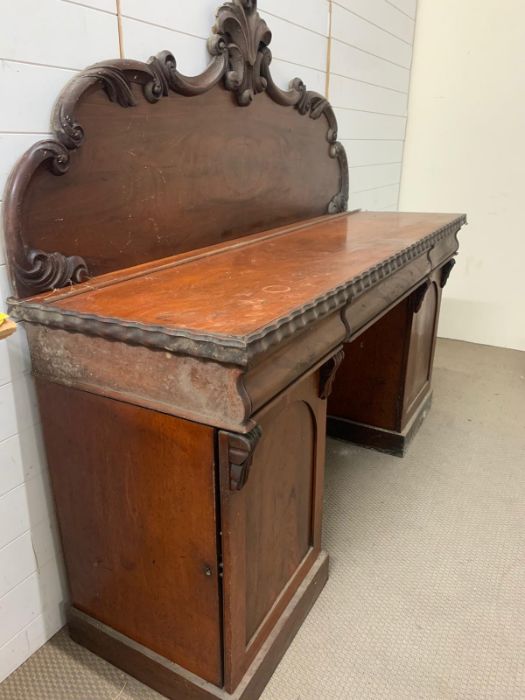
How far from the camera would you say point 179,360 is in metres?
0.97

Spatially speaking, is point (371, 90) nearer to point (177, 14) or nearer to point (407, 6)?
point (407, 6)

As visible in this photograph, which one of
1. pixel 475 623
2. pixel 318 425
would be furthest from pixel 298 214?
pixel 475 623

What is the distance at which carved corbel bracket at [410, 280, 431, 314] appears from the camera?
215 cm

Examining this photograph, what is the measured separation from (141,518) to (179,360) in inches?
17.1

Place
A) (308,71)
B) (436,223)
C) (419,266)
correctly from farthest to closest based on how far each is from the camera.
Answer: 1. (308,71)
2. (436,223)
3. (419,266)

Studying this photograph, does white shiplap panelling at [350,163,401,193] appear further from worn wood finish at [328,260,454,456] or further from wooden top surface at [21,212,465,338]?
wooden top surface at [21,212,465,338]

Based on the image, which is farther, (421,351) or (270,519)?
(421,351)

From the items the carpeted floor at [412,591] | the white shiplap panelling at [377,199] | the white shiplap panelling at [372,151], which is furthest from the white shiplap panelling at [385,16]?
the carpeted floor at [412,591]

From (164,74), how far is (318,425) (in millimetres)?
1001

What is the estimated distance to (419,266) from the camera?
1916 mm

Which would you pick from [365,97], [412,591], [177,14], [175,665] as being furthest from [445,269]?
[175,665]

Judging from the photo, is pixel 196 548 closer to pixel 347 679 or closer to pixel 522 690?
pixel 347 679

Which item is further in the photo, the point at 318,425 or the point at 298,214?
the point at 298,214

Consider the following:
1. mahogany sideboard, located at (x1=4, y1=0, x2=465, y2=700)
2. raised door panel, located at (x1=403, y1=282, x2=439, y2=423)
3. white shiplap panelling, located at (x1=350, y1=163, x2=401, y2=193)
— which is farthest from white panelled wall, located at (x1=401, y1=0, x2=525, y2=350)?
mahogany sideboard, located at (x1=4, y1=0, x2=465, y2=700)
